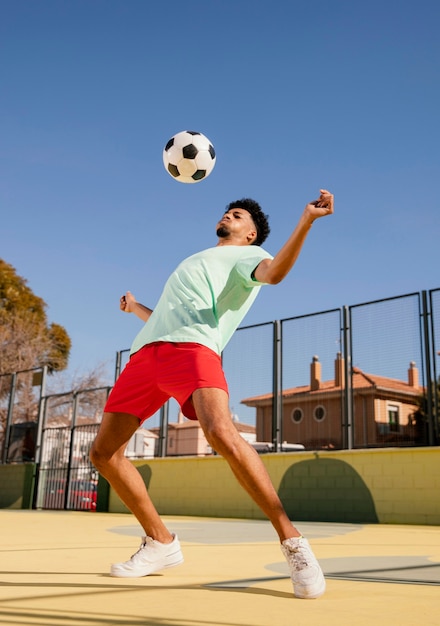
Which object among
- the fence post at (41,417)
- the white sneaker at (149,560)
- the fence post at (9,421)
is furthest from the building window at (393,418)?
the fence post at (9,421)

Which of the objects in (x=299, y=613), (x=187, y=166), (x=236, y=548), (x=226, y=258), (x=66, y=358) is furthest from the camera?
(x=66, y=358)

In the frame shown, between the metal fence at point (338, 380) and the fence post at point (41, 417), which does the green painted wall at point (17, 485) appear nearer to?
the fence post at point (41, 417)

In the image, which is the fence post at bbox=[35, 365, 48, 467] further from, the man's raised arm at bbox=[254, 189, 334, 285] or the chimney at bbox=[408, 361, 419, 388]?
the man's raised arm at bbox=[254, 189, 334, 285]

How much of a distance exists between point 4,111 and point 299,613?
52.2 feet

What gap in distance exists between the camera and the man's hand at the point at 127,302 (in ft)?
11.9

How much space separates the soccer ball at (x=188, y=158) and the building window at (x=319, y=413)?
6.77 metres

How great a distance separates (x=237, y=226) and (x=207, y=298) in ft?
1.71

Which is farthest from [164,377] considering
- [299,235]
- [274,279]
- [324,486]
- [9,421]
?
[9,421]

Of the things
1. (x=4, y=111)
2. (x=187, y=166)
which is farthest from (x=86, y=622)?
(x=4, y=111)

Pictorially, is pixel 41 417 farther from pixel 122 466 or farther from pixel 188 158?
pixel 122 466

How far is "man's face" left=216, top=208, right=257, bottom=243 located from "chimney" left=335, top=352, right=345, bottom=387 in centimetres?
673

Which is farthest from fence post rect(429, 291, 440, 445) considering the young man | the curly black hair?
the young man

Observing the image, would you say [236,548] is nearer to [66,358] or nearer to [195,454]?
[195,454]

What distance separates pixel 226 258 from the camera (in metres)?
2.98
